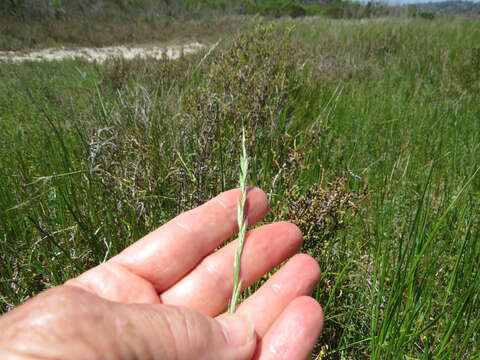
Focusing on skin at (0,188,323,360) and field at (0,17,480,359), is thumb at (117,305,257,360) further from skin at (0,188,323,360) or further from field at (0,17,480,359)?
field at (0,17,480,359)

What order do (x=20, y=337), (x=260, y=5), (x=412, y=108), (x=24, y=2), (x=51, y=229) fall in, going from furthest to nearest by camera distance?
(x=260, y=5) → (x=24, y=2) → (x=412, y=108) → (x=51, y=229) → (x=20, y=337)

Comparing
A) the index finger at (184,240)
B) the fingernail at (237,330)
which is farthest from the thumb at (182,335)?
the index finger at (184,240)

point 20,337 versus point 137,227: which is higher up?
point 20,337

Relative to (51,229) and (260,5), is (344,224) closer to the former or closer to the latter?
(51,229)

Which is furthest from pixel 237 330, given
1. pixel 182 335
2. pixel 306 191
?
pixel 306 191

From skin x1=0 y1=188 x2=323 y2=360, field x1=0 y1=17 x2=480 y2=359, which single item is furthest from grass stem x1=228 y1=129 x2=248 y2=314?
field x1=0 y1=17 x2=480 y2=359

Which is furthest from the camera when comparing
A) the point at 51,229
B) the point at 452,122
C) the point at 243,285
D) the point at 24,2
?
the point at 24,2

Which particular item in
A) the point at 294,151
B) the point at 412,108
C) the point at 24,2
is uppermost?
the point at 24,2

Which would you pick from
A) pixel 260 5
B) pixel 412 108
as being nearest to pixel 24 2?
pixel 412 108
